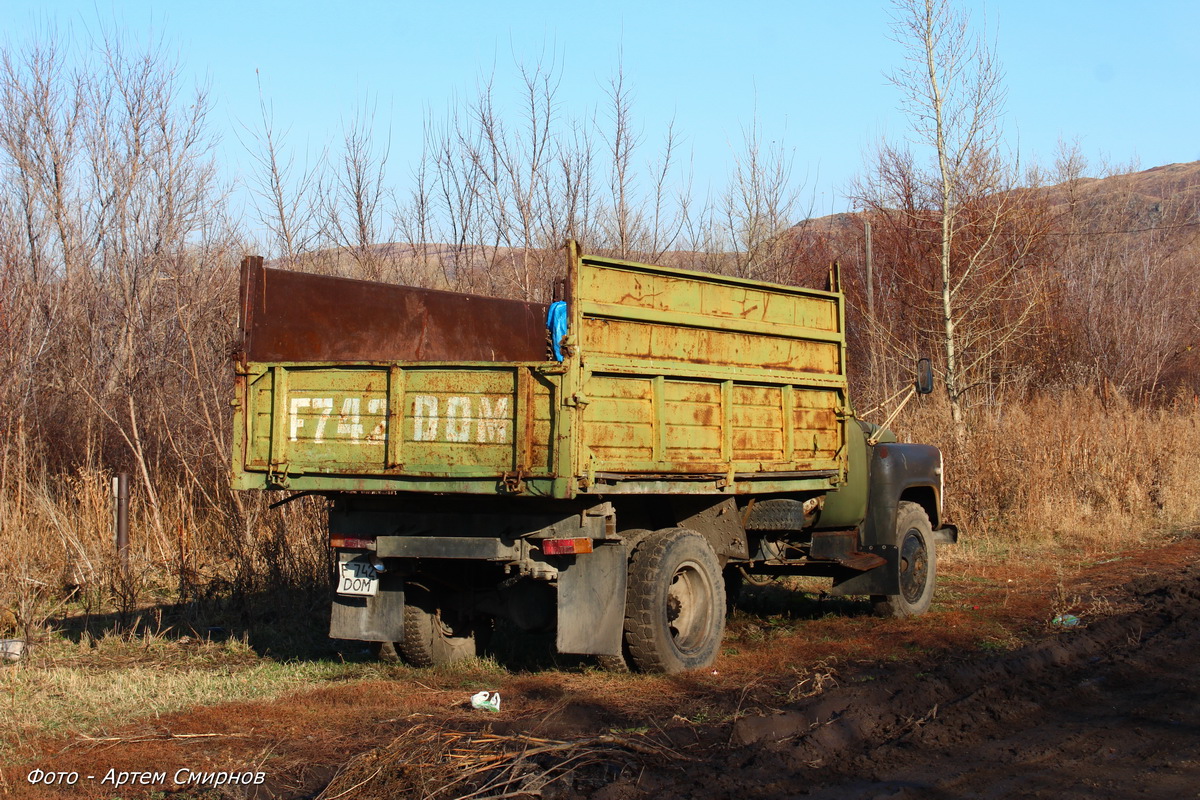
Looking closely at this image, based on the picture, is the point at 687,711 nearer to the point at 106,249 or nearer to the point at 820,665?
the point at 820,665

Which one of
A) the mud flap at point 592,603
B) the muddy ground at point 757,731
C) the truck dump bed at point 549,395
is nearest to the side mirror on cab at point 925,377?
the truck dump bed at point 549,395

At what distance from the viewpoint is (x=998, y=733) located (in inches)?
209

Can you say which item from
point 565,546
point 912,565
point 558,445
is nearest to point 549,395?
point 558,445

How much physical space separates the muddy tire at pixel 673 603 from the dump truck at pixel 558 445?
0.05 ft

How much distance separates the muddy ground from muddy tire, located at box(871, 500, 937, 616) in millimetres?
1075

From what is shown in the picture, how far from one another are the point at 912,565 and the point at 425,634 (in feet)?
14.8

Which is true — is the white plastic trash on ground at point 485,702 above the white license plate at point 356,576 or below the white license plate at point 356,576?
below

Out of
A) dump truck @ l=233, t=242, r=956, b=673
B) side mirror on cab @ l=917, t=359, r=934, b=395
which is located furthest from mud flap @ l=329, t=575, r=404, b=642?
side mirror on cab @ l=917, t=359, r=934, b=395

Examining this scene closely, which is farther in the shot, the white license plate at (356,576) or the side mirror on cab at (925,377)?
the side mirror on cab at (925,377)

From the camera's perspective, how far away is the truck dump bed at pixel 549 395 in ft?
19.7

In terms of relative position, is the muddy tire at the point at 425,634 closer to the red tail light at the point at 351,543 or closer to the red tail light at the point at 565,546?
the red tail light at the point at 351,543

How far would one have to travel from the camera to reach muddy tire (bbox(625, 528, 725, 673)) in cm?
663

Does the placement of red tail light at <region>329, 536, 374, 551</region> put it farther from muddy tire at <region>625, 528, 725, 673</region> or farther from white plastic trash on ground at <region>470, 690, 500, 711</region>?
muddy tire at <region>625, 528, 725, 673</region>

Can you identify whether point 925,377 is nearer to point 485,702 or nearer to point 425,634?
point 425,634
